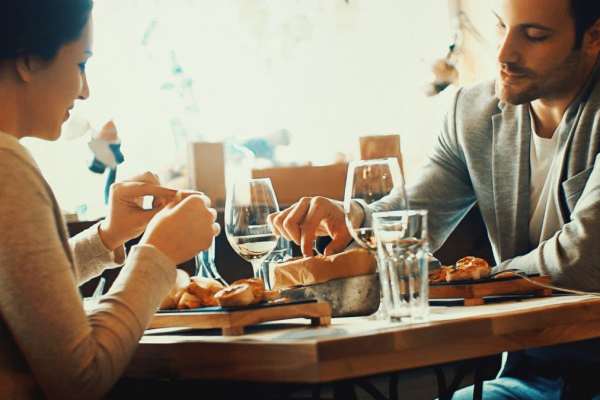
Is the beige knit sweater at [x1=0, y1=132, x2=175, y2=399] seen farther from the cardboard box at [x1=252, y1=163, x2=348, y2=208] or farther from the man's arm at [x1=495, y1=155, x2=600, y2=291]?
the cardboard box at [x1=252, y1=163, x2=348, y2=208]

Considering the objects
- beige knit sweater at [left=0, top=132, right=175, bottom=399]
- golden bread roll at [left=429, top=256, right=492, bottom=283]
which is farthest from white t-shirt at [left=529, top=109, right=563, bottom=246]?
beige knit sweater at [left=0, top=132, right=175, bottom=399]

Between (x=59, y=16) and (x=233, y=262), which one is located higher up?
(x=59, y=16)

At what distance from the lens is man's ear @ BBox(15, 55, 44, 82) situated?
4.66 feet

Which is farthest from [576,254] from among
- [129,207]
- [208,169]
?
[208,169]

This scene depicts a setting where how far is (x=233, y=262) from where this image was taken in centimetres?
341

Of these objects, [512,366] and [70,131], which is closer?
[512,366]

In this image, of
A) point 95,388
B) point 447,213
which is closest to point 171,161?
point 447,213

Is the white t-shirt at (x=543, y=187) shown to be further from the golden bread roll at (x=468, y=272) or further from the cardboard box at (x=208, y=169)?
Result: the cardboard box at (x=208, y=169)

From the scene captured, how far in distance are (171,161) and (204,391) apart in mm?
2463

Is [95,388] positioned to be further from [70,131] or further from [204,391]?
[70,131]

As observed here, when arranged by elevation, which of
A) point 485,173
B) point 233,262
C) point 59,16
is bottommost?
point 233,262

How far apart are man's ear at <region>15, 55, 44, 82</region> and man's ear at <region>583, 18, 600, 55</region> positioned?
1443 mm

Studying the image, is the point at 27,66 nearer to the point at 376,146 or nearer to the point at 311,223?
Answer: the point at 311,223

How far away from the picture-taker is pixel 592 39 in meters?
2.38
